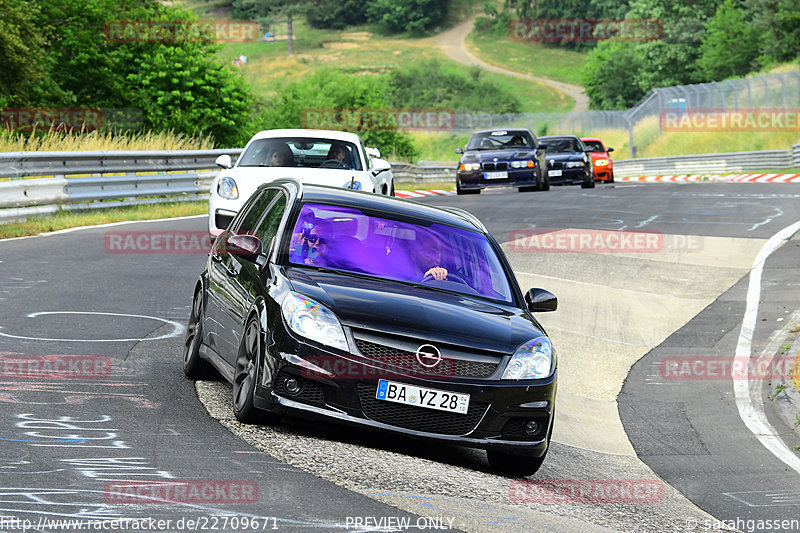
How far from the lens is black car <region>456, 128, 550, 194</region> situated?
30500mm

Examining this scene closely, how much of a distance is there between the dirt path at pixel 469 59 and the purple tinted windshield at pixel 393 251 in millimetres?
114707

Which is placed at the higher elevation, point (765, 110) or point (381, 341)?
point (381, 341)

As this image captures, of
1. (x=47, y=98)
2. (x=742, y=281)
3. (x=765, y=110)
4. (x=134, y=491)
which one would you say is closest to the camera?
(x=134, y=491)

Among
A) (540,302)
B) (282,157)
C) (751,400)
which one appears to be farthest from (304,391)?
(282,157)

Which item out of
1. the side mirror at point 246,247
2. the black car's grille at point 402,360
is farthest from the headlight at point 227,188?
the black car's grille at point 402,360

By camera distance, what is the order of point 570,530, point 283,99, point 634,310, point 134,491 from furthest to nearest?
point 283,99 → point 634,310 → point 570,530 → point 134,491

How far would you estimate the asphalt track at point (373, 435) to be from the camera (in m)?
5.47

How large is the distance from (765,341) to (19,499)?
10.1 m

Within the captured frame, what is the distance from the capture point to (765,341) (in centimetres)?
1325

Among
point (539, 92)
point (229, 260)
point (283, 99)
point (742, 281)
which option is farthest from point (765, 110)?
point (539, 92)

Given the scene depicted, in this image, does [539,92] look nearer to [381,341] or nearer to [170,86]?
[170,86]

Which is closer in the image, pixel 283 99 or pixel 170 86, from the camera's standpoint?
pixel 170 86

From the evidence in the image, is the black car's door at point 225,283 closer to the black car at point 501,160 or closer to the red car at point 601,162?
the black car at point 501,160

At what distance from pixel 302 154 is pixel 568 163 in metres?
19.2
